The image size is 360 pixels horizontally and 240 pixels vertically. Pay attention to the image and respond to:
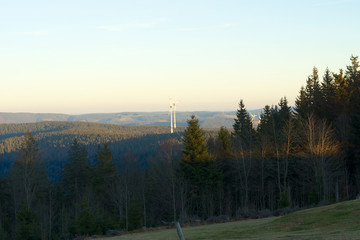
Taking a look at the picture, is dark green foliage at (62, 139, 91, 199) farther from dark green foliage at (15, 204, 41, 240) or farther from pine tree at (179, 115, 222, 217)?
pine tree at (179, 115, 222, 217)

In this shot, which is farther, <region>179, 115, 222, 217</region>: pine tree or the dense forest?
<region>179, 115, 222, 217</region>: pine tree

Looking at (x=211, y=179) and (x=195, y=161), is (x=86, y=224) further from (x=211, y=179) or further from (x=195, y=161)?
(x=211, y=179)

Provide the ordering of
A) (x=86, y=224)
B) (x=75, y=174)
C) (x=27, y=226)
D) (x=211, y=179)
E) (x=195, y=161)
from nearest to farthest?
(x=86, y=224)
(x=27, y=226)
(x=195, y=161)
(x=211, y=179)
(x=75, y=174)

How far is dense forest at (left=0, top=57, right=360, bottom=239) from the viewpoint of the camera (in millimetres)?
45812

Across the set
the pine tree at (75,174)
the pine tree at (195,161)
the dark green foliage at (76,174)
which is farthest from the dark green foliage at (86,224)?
the dark green foliage at (76,174)

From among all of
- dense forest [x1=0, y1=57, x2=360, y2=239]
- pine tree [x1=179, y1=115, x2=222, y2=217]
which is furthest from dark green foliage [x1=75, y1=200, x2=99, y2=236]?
pine tree [x1=179, y1=115, x2=222, y2=217]

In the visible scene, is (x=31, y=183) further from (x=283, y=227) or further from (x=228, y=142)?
(x=283, y=227)

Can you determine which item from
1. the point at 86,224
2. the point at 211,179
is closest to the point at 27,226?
the point at 86,224

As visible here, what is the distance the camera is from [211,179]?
51625 mm

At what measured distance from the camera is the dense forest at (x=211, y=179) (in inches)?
1804

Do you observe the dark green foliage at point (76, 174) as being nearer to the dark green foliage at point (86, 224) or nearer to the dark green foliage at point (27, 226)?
the dark green foliage at point (27, 226)

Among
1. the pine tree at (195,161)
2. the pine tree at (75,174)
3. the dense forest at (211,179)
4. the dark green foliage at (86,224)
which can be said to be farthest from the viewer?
the pine tree at (75,174)

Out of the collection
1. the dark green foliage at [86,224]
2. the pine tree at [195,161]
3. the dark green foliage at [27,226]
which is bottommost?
the dark green foliage at [27,226]

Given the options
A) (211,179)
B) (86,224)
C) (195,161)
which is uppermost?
(195,161)
